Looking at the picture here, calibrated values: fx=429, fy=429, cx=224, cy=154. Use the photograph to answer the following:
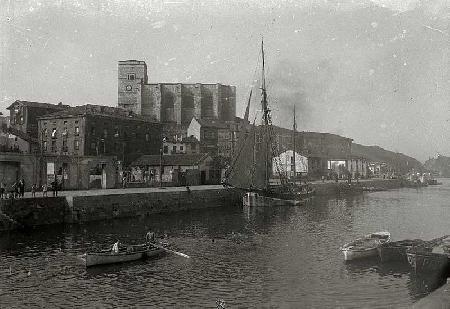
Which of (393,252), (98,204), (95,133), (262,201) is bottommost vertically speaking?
(393,252)


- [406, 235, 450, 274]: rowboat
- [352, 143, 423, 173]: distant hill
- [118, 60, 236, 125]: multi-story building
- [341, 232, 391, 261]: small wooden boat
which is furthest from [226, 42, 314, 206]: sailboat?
[352, 143, 423, 173]: distant hill

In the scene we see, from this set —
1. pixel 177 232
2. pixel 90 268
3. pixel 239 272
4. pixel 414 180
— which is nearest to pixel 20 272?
pixel 90 268

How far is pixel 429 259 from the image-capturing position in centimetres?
2186

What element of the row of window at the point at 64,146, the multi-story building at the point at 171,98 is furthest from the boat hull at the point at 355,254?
the multi-story building at the point at 171,98

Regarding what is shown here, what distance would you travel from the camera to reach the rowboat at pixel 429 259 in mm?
21438

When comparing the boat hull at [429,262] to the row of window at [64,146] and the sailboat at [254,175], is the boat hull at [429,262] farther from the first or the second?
the row of window at [64,146]

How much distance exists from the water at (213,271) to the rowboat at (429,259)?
23.5 inches

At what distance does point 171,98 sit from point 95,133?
139 ft

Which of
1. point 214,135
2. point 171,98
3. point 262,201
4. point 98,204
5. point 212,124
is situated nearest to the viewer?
point 98,204

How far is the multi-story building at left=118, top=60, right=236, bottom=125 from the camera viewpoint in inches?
4176

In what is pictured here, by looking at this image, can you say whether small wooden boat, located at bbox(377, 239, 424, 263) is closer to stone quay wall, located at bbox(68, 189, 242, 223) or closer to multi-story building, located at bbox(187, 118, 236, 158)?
stone quay wall, located at bbox(68, 189, 242, 223)

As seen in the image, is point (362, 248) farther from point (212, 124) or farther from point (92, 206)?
point (212, 124)

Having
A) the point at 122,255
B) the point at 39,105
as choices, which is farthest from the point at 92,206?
the point at 39,105

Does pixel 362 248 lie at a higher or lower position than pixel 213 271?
higher
